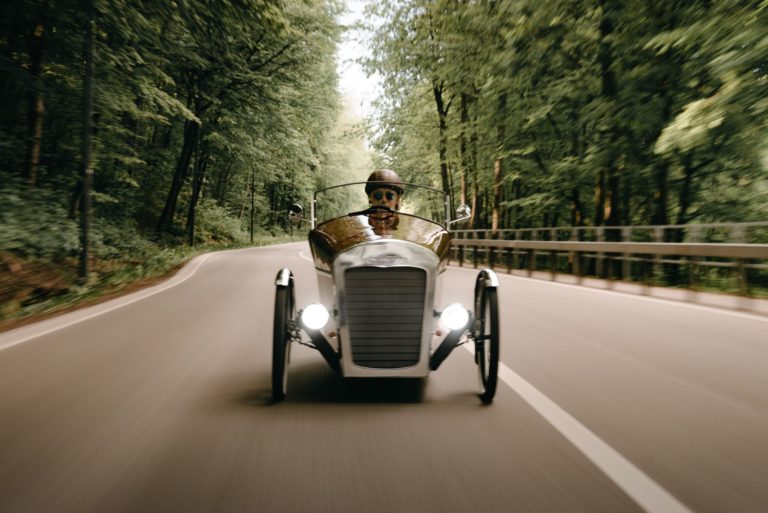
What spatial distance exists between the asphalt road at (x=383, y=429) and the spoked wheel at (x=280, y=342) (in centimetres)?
13

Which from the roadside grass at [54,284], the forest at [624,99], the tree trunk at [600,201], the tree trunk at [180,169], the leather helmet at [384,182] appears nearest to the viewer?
the leather helmet at [384,182]

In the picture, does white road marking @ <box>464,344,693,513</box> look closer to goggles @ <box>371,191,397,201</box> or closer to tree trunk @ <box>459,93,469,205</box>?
goggles @ <box>371,191,397,201</box>

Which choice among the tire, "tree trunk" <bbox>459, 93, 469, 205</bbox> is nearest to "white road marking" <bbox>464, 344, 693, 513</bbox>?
the tire

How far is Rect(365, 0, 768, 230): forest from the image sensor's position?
10137mm

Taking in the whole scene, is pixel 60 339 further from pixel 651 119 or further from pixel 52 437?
pixel 651 119

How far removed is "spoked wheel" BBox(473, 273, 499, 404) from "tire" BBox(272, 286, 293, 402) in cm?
136

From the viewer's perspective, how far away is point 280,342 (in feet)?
13.6

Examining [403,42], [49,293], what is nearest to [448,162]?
[403,42]

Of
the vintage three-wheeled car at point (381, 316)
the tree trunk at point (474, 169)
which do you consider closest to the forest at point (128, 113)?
the vintage three-wheeled car at point (381, 316)

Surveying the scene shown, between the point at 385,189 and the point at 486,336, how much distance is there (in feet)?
5.62

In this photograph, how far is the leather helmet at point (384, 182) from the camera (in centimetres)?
538

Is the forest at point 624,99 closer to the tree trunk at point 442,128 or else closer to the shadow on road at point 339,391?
the tree trunk at point 442,128

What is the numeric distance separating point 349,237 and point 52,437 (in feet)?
7.22

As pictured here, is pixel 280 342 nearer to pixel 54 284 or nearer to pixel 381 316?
pixel 381 316
